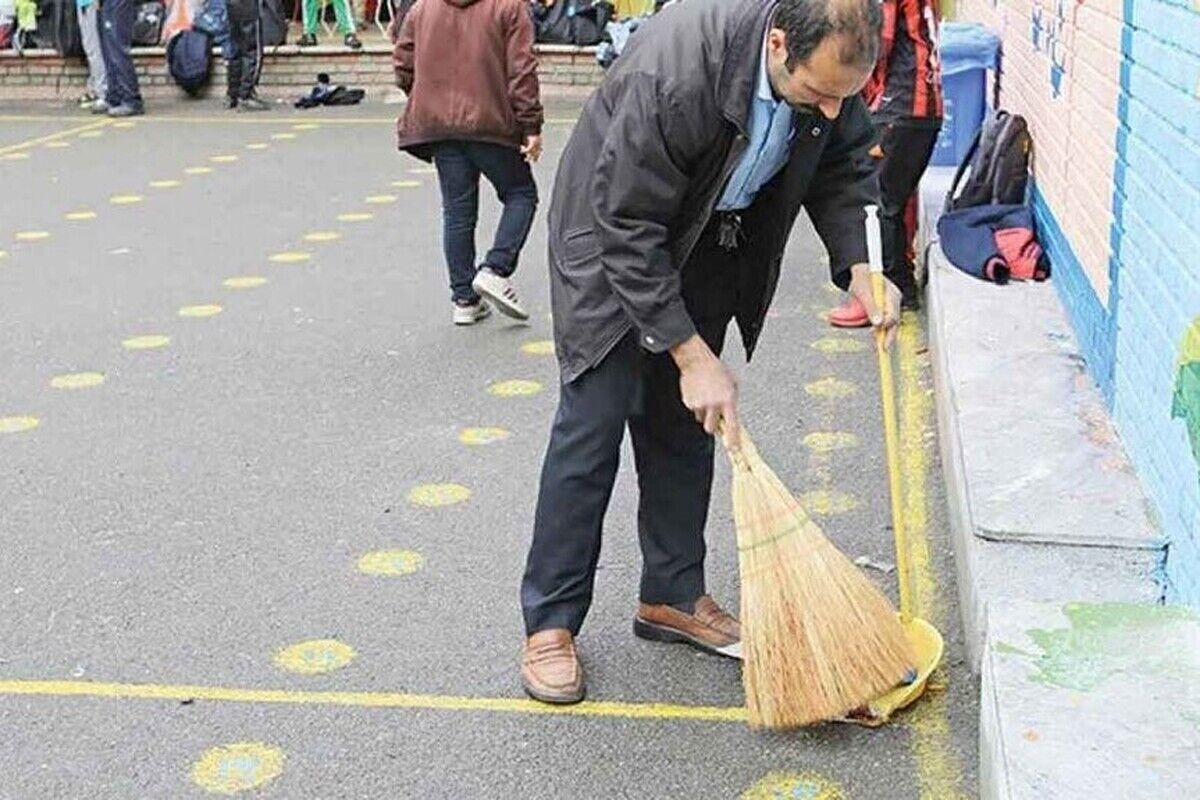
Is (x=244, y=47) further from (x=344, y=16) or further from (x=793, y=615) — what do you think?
(x=793, y=615)

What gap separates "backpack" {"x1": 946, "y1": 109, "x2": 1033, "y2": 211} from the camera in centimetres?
651

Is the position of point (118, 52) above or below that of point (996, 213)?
above

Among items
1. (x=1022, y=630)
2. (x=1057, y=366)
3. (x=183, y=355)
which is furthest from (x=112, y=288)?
(x=1022, y=630)

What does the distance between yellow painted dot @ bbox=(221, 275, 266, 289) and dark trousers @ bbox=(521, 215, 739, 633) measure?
4063 millimetres

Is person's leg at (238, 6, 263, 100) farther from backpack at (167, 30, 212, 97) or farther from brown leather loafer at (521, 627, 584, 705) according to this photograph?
brown leather loafer at (521, 627, 584, 705)

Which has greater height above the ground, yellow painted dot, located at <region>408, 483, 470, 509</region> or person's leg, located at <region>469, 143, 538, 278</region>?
person's leg, located at <region>469, 143, 538, 278</region>

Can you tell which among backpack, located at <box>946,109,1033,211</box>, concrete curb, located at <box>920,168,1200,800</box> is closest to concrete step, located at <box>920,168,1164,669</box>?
concrete curb, located at <box>920,168,1200,800</box>

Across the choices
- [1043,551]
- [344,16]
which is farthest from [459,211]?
[344,16]

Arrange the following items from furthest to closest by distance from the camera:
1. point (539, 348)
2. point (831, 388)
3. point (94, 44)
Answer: point (94, 44)
point (539, 348)
point (831, 388)

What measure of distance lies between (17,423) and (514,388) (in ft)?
5.47

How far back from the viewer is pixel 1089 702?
9.39 feet

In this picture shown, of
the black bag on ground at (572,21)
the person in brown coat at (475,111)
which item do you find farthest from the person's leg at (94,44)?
the person in brown coat at (475,111)

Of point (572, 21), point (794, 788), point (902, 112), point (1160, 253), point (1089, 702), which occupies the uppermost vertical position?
point (572, 21)

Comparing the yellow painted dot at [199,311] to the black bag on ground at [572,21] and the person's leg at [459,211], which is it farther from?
the black bag on ground at [572,21]
